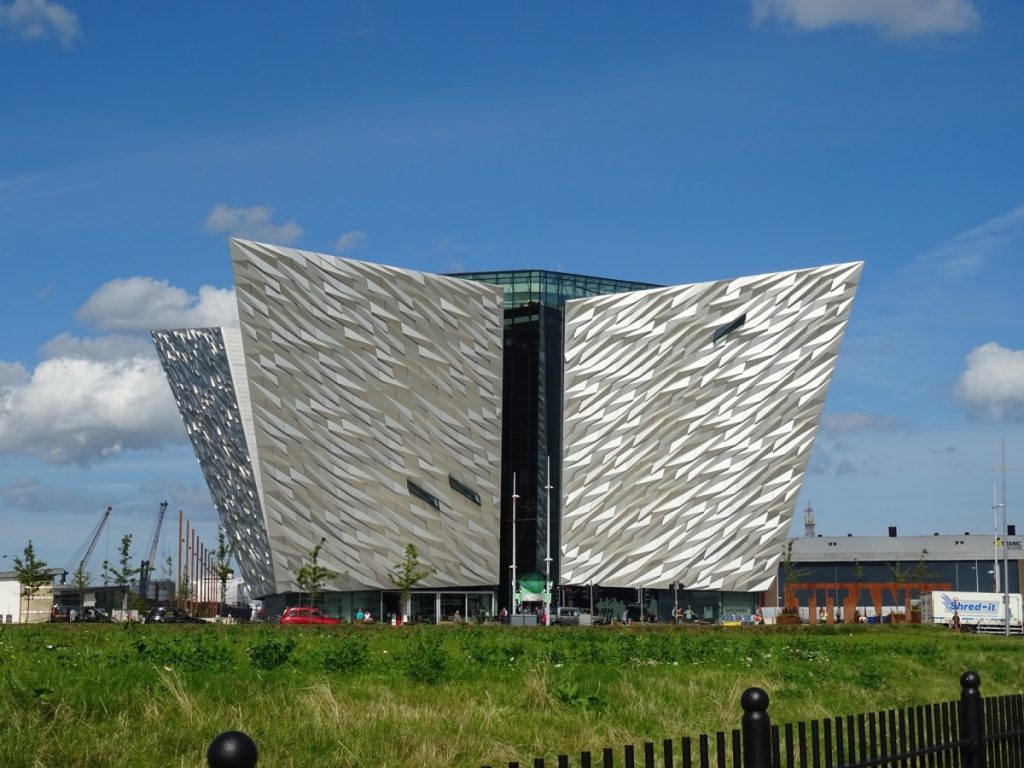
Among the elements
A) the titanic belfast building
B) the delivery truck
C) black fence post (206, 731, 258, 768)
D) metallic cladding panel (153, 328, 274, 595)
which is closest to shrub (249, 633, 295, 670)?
black fence post (206, 731, 258, 768)

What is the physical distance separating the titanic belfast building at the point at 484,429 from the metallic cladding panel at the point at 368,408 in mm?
116

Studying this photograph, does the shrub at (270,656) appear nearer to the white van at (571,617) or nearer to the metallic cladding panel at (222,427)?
the white van at (571,617)

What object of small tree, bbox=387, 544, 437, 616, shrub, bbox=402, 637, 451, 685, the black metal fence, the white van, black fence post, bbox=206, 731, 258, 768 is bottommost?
the white van

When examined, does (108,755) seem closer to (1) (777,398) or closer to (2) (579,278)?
(1) (777,398)

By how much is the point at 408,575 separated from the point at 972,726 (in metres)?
63.6

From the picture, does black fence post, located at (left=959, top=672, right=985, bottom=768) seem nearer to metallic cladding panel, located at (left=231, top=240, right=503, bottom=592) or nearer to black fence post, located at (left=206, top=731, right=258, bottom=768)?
black fence post, located at (left=206, top=731, right=258, bottom=768)

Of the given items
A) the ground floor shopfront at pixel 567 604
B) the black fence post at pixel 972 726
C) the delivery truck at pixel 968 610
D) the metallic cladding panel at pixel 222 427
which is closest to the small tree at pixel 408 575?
the ground floor shopfront at pixel 567 604

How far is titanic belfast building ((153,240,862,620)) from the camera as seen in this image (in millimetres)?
70188

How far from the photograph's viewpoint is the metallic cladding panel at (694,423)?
246 feet

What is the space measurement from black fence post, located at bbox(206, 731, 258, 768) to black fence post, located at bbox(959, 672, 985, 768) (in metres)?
6.92

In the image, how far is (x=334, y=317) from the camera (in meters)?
70.2

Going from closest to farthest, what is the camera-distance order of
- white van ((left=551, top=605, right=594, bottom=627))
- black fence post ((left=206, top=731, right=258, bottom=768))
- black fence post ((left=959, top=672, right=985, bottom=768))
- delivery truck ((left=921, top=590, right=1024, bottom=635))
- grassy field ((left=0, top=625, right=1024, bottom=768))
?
black fence post ((left=206, top=731, right=258, bottom=768))
black fence post ((left=959, top=672, right=985, bottom=768))
grassy field ((left=0, top=625, right=1024, bottom=768))
white van ((left=551, top=605, right=594, bottom=627))
delivery truck ((left=921, top=590, right=1024, bottom=635))

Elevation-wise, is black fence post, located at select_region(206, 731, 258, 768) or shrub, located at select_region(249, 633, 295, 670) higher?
black fence post, located at select_region(206, 731, 258, 768)

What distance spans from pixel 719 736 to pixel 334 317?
211 feet
